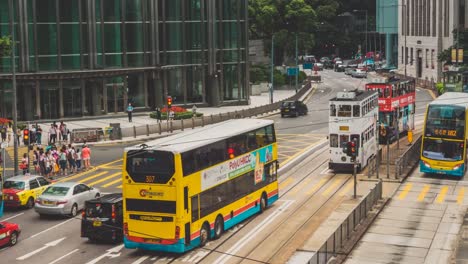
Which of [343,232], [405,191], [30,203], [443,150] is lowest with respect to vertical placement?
[405,191]

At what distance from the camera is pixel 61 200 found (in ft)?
108

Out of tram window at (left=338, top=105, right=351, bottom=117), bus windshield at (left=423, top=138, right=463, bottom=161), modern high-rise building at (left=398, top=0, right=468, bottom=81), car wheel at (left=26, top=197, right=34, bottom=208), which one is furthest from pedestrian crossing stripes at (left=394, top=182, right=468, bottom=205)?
modern high-rise building at (left=398, top=0, right=468, bottom=81)

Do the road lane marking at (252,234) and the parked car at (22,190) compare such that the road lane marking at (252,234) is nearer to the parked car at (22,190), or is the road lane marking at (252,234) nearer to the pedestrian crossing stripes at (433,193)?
the pedestrian crossing stripes at (433,193)

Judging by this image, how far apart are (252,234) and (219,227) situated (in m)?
1.47

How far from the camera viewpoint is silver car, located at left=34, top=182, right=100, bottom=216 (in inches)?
1296

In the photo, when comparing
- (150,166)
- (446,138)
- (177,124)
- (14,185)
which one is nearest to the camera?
(150,166)

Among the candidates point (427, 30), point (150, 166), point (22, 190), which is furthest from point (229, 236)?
point (427, 30)

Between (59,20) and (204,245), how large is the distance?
44.9m

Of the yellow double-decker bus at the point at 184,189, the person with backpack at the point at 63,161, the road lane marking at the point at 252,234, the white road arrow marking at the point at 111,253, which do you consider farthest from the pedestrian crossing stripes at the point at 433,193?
the person with backpack at the point at 63,161

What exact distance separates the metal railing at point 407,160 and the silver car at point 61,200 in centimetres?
1787

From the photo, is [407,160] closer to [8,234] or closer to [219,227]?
[219,227]

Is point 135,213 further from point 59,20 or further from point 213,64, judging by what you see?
point 213,64

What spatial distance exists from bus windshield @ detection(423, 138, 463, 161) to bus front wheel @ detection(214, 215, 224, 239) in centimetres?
1749

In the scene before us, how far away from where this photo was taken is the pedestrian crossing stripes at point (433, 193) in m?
37.7
